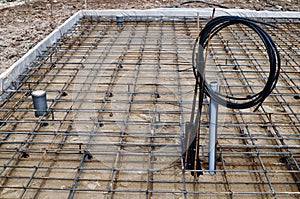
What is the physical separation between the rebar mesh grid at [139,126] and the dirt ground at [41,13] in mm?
3405

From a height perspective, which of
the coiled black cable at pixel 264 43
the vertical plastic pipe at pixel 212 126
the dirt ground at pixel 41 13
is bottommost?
the dirt ground at pixel 41 13

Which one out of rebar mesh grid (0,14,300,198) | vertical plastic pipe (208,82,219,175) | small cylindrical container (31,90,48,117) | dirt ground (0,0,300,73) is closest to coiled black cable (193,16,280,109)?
vertical plastic pipe (208,82,219,175)

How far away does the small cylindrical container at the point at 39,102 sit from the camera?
3509 mm

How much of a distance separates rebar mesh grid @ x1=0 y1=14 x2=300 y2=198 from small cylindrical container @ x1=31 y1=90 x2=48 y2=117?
80mm

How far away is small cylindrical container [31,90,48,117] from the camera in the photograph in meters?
3.51

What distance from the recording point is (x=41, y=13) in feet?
37.1

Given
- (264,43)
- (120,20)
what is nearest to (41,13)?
(120,20)

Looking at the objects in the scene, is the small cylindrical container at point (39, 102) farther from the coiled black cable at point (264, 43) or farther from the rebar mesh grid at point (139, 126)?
the coiled black cable at point (264, 43)

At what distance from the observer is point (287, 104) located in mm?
3844

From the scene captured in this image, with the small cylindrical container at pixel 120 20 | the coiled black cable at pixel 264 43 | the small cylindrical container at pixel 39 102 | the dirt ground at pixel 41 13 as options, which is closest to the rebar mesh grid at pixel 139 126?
the small cylindrical container at pixel 39 102

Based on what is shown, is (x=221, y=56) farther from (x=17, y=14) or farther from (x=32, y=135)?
(x=17, y=14)

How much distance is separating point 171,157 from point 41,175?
1060 mm

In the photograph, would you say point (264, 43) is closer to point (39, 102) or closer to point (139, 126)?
point (139, 126)

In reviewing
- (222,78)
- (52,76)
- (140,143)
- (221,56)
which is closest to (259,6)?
(221,56)
